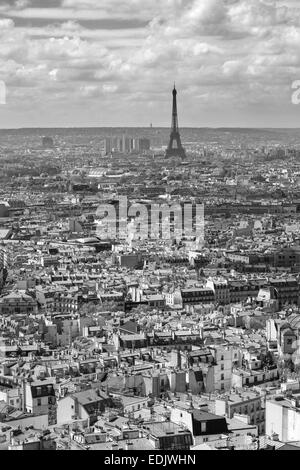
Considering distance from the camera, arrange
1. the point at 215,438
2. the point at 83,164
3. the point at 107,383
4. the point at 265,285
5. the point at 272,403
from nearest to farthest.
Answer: the point at 215,438 → the point at 272,403 → the point at 107,383 → the point at 265,285 → the point at 83,164

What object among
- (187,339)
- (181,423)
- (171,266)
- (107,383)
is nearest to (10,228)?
(171,266)

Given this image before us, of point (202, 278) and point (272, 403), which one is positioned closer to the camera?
point (272, 403)

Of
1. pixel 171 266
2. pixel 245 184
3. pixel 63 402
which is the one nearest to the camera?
pixel 63 402

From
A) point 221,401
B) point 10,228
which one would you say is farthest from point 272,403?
point 10,228

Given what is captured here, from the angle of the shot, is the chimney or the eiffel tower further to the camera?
the eiffel tower

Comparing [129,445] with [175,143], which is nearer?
[129,445]

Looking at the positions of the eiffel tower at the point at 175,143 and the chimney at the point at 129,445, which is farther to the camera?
the eiffel tower at the point at 175,143

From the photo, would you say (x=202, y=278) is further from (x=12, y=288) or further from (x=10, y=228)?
(x=10, y=228)
